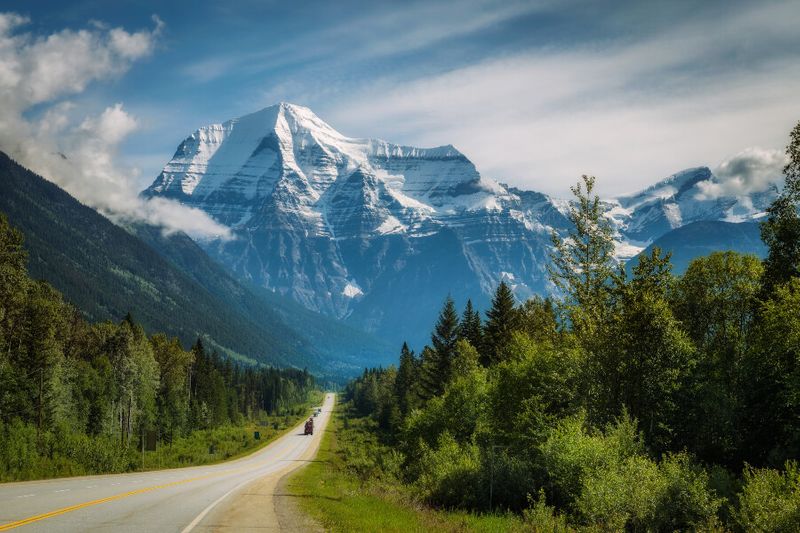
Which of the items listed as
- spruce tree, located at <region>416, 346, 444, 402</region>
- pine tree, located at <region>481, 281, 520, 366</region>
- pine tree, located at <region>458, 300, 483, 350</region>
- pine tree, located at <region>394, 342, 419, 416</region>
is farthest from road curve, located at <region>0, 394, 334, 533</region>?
pine tree, located at <region>394, 342, 419, 416</region>

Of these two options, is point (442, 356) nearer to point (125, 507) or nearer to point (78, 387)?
point (78, 387)

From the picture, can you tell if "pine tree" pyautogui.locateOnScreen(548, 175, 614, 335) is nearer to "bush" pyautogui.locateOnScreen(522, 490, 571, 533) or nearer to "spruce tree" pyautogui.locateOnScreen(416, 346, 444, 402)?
"bush" pyautogui.locateOnScreen(522, 490, 571, 533)

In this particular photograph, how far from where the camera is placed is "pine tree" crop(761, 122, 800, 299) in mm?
29594

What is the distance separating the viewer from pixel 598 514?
18984 millimetres

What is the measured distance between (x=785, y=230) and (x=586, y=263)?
45.3 ft

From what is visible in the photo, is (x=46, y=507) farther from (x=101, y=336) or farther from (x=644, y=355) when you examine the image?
(x=101, y=336)

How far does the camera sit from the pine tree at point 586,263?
2639 cm

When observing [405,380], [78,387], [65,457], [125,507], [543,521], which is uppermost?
[78,387]

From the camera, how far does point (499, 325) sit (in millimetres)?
71625

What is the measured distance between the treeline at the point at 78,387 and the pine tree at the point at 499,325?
38.8m

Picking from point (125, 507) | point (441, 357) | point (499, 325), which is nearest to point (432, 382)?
point (441, 357)

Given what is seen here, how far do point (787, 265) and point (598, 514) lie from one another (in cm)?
2318

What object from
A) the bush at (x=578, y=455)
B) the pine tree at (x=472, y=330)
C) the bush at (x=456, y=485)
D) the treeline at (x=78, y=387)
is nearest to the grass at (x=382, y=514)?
the bush at (x=456, y=485)

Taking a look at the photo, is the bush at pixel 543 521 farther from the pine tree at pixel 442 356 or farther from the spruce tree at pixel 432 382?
the spruce tree at pixel 432 382
